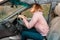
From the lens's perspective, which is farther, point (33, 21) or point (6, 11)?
point (6, 11)

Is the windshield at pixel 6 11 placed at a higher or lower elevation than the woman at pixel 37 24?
higher

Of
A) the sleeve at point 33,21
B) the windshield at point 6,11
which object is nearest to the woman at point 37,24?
the sleeve at point 33,21

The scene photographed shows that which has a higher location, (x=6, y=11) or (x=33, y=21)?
(x=6, y=11)

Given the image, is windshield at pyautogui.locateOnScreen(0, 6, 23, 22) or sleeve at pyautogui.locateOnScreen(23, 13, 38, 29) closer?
sleeve at pyautogui.locateOnScreen(23, 13, 38, 29)

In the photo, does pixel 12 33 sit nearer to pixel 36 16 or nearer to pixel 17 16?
pixel 17 16

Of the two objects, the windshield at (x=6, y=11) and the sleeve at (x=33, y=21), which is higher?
the windshield at (x=6, y=11)

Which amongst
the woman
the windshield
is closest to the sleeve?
the woman

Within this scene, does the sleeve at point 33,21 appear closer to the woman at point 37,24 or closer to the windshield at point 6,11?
the woman at point 37,24

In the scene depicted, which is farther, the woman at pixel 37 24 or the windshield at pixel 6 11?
the windshield at pixel 6 11

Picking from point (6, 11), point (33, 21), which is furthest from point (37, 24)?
point (6, 11)

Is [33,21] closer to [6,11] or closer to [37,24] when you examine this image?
[37,24]

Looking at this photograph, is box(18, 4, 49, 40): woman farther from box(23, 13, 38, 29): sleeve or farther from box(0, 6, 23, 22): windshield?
box(0, 6, 23, 22): windshield

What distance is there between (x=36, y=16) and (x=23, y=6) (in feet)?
1.40

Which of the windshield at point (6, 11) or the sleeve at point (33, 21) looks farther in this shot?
the windshield at point (6, 11)
